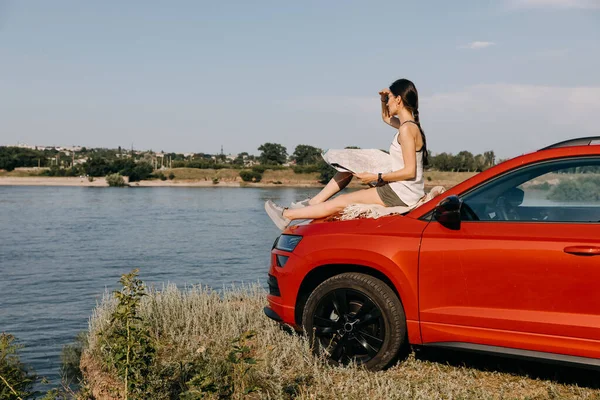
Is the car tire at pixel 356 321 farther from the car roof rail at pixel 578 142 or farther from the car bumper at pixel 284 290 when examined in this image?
the car roof rail at pixel 578 142

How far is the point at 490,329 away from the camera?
4777mm

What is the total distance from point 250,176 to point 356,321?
329 feet

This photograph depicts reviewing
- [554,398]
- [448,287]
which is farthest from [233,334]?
[554,398]

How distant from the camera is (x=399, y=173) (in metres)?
5.90

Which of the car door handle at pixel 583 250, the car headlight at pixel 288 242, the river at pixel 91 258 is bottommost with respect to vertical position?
the river at pixel 91 258

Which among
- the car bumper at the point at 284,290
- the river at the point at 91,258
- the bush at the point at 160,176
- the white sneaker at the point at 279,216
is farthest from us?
the bush at the point at 160,176

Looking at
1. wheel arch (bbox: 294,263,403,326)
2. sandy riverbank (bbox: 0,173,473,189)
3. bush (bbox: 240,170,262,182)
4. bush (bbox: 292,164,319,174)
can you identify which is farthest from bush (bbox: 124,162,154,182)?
wheel arch (bbox: 294,263,403,326)

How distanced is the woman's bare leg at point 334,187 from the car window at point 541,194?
62.1 inches

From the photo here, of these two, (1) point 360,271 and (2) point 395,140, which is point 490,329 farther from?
(2) point 395,140

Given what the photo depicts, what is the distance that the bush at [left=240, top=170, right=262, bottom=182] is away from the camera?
105 metres

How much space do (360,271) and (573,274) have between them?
5.52 feet

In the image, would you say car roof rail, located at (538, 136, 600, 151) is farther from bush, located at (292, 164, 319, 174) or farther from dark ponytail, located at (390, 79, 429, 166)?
bush, located at (292, 164, 319, 174)

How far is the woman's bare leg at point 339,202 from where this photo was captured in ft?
19.5

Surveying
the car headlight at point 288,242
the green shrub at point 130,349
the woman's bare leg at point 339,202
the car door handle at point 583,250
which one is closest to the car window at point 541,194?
the car door handle at point 583,250
